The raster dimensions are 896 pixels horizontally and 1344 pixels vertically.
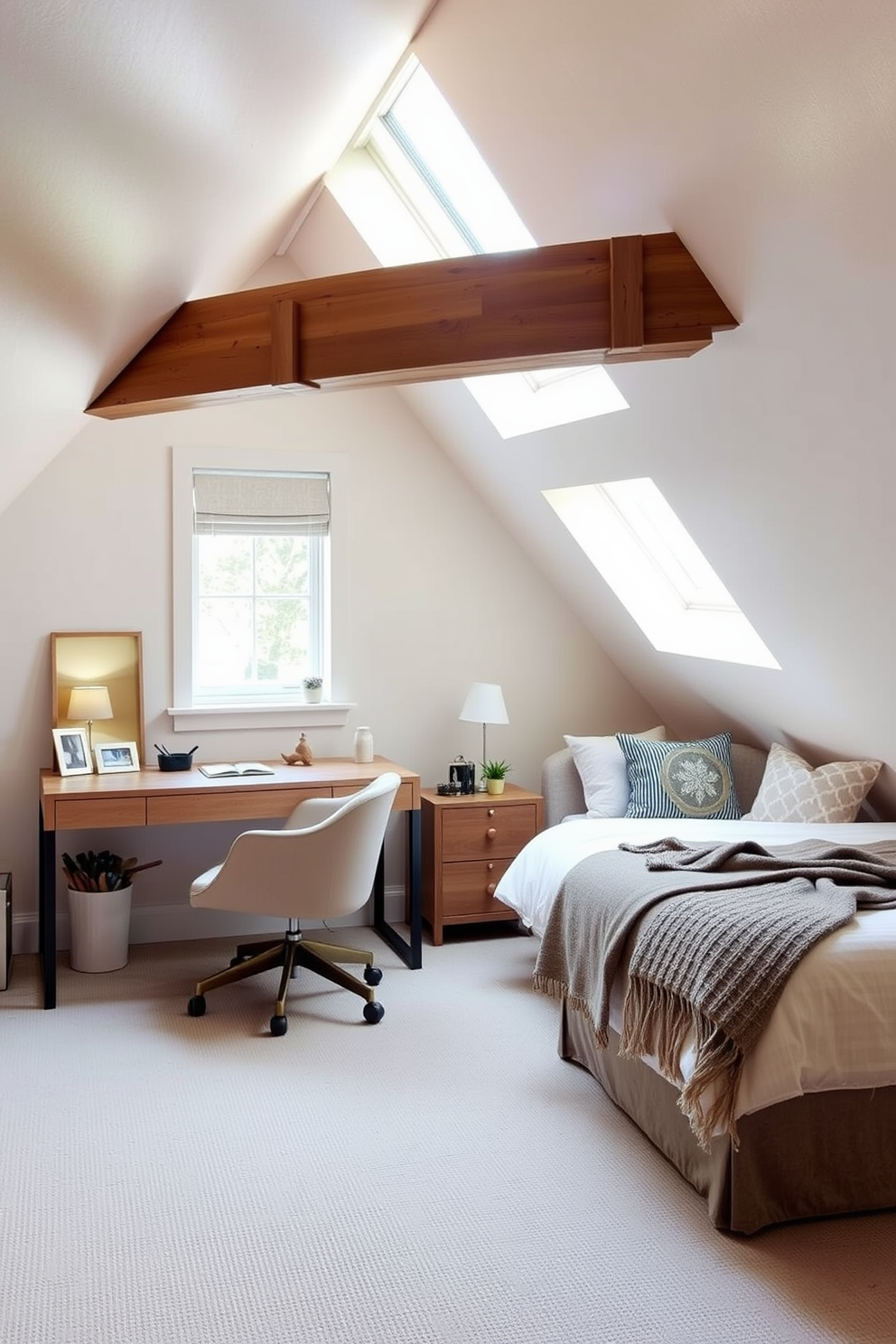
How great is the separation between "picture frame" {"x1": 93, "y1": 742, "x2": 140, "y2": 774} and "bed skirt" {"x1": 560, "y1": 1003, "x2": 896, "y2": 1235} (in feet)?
9.16

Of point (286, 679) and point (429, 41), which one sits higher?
point (429, 41)

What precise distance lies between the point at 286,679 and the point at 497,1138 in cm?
259

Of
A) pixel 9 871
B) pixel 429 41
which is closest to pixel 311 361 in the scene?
pixel 429 41

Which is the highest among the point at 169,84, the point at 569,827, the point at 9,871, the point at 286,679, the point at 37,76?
the point at 169,84

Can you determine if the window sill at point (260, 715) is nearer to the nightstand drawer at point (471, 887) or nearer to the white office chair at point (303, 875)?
the nightstand drawer at point (471, 887)

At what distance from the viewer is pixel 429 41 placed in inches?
124

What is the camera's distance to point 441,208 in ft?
13.3

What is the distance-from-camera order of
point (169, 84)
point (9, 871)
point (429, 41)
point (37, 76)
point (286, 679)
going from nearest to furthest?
point (37, 76) → point (169, 84) → point (429, 41) → point (9, 871) → point (286, 679)

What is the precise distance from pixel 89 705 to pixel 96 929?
2.90 ft

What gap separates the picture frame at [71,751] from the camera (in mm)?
4434

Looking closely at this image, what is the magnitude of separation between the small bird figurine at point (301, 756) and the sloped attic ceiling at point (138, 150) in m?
1.60

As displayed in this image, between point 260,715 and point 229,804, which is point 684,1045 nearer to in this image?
point 229,804

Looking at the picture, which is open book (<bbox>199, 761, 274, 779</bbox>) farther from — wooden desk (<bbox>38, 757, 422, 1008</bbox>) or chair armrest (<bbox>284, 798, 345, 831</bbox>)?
chair armrest (<bbox>284, 798, 345, 831</bbox>)

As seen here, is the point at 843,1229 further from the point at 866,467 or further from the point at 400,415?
the point at 400,415
